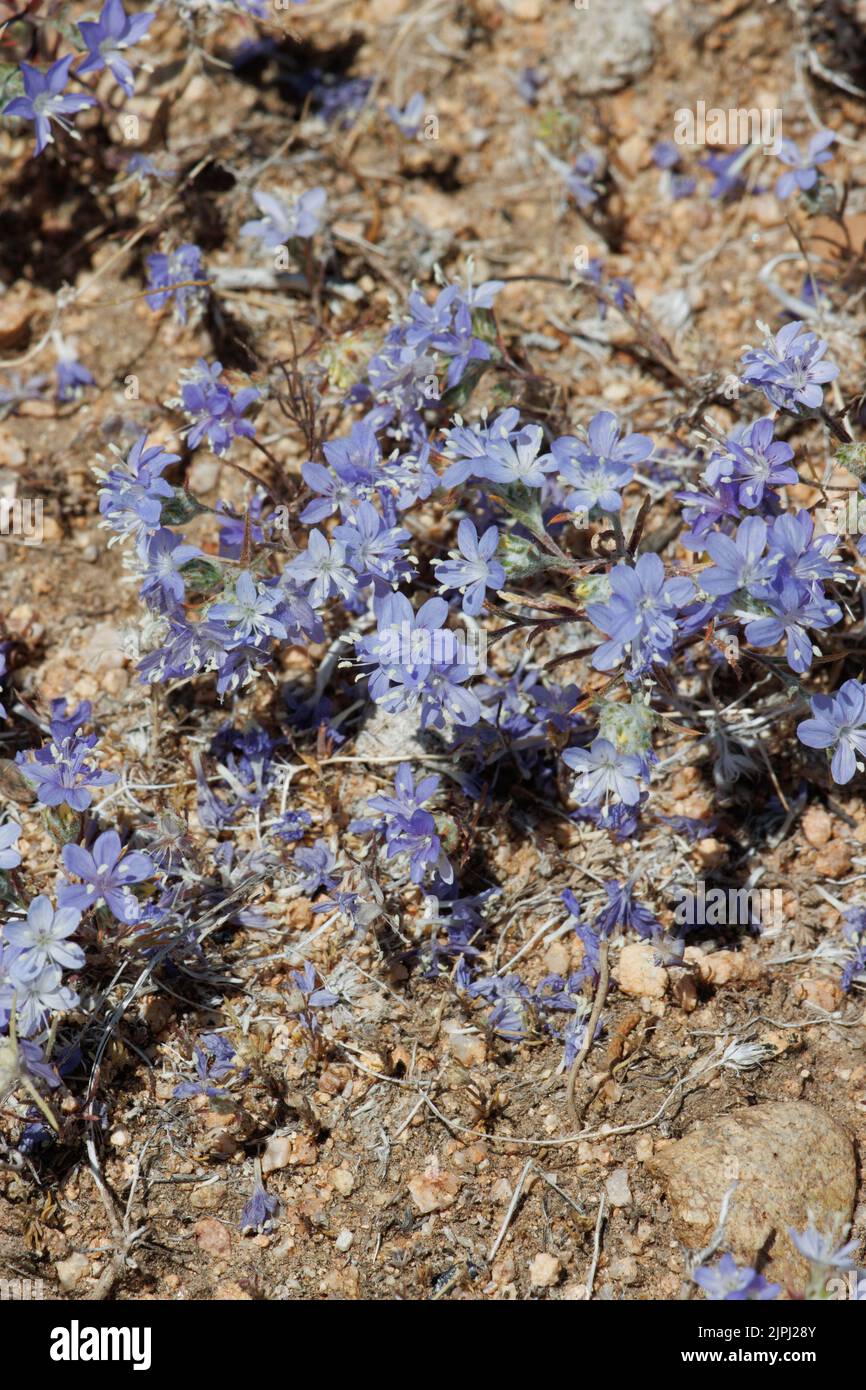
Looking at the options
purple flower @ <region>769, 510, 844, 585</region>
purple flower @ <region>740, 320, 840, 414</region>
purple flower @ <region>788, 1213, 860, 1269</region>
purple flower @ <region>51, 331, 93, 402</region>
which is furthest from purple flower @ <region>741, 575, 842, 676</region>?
purple flower @ <region>51, 331, 93, 402</region>

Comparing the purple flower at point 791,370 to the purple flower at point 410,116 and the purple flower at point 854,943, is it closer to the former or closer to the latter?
the purple flower at point 854,943

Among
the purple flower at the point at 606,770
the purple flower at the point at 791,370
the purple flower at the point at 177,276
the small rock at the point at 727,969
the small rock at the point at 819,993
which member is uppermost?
the purple flower at the point at 791,370

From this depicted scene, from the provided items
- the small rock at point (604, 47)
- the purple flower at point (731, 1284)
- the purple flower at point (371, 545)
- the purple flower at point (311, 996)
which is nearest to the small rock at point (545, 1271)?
the purple flower at point (731, 1284)

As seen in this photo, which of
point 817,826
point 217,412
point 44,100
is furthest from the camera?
point 44,100

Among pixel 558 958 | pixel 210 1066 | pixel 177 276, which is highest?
pixel 177 276

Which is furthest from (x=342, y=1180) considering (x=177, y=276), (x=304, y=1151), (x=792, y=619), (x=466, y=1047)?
(x=177, y=276)

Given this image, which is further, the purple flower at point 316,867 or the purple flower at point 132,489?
the purple flower at point 316,867

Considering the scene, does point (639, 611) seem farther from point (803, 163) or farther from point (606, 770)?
point (803, 163)
